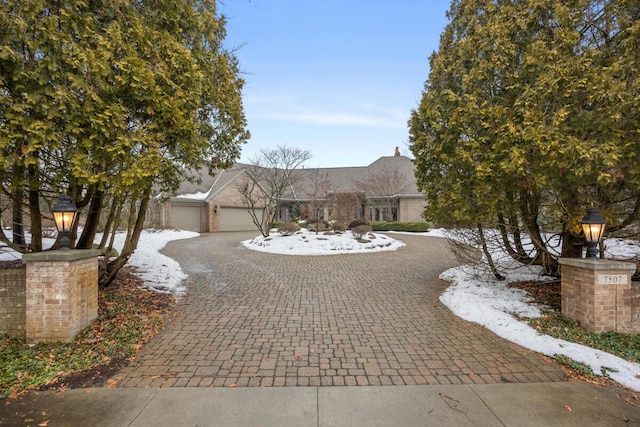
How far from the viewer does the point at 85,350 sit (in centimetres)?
365

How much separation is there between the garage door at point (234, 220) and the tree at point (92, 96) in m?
18.4

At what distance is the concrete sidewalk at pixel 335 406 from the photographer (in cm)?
247

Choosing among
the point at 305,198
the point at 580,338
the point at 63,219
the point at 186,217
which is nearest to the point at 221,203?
the point at 186,217

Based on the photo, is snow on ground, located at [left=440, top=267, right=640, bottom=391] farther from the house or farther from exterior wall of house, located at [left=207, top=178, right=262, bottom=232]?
exterior wall of house, located at [left=207, top=178, right=262, bottom=232]

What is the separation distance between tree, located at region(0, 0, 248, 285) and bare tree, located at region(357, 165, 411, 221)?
66.0 feet

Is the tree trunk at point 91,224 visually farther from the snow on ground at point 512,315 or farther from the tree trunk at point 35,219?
the snow on ground at point 512,315

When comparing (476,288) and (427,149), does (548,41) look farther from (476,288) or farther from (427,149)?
(476,288)

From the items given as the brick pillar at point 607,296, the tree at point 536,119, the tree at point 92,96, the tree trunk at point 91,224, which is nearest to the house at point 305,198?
the tree at point 536,119

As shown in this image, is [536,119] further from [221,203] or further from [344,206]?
[221,203]

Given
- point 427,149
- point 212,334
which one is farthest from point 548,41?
point 212,334

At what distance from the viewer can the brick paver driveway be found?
3189mm

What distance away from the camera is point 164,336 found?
418 cm

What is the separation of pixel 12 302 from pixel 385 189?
2218cm

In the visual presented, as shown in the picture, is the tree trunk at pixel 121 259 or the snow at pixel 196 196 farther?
the snow at pixel 196 196
